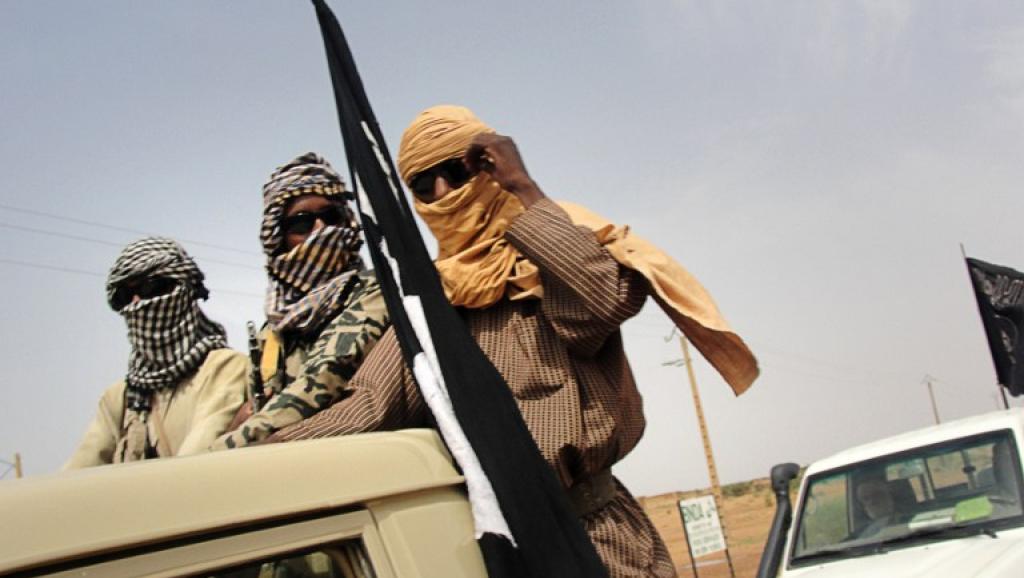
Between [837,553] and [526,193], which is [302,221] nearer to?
[526,193]

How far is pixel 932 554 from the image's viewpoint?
4.93 meters

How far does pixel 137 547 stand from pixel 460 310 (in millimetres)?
1120

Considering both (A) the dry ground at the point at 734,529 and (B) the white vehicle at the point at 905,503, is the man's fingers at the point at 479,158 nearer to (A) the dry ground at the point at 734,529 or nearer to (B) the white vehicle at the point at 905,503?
(B) the white vehicle at the point at 905,503

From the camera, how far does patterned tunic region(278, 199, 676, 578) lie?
2.00m

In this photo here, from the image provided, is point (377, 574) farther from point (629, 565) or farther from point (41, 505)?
point (629, 565)

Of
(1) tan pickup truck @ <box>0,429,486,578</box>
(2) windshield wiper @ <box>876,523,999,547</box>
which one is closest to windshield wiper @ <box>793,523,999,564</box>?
(2) windshield wiper @ <box>876,523,999,547</box>

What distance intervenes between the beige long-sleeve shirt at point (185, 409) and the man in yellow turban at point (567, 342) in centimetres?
65

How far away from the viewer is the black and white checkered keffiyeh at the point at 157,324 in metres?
2.71

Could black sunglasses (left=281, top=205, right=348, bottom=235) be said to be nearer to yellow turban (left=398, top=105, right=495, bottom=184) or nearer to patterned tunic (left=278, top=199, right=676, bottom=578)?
yellow turban (left=398, top=105, right=495, bottom=184)

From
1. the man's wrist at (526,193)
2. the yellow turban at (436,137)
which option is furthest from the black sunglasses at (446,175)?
the man's wrist at (526,193)

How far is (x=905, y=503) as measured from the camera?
554 centimetres

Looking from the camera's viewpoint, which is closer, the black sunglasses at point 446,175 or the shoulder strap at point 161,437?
the black sunglasses at point 446,175

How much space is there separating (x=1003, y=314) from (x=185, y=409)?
33.7ft

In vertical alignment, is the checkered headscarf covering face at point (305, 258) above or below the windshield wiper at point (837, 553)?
above
